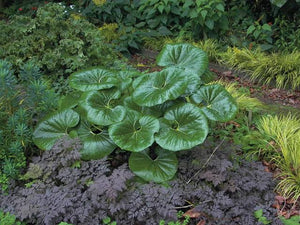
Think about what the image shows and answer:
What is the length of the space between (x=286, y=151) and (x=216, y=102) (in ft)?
2.32

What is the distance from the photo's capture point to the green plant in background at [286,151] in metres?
2.67

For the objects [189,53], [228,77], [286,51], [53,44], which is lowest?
[228,77]

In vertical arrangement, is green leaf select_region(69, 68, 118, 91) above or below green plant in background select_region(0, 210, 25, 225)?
above

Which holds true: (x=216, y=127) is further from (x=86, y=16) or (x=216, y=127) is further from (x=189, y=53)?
(x=86, y=16)

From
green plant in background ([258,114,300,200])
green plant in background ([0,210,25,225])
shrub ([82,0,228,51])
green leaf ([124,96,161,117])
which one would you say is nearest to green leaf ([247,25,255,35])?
shrub ([82,0,228,51])

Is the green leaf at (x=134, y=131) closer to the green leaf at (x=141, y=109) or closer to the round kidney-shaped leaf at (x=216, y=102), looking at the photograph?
the green leaf at (x=141, y=109)

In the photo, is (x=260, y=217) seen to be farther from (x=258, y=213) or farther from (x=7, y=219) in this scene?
(x=7, y=219)

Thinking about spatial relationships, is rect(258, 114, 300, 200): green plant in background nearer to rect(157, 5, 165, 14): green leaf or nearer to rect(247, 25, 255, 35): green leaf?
rect(247, 25, 255, 35): green leaf

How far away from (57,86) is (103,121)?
1.36 m

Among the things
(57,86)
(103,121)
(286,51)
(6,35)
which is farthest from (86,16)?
(103,121)

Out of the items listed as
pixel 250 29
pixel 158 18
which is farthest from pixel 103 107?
pixel 158 18

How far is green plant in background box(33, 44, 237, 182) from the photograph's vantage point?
2480mm

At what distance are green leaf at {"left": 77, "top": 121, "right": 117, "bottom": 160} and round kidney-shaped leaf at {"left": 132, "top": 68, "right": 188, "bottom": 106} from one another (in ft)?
1.25

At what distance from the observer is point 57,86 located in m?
3.71
